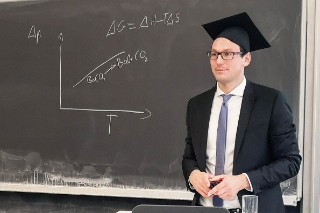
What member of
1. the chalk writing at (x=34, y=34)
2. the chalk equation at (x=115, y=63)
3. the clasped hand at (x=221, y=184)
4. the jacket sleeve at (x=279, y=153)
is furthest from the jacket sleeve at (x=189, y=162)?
the chalk writing at (x=34, y=34)

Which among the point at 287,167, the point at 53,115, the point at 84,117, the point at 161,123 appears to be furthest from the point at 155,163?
the point at 287,167

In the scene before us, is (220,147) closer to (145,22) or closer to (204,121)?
(204,121)

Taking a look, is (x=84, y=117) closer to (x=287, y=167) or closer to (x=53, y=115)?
(x=53, y=115)

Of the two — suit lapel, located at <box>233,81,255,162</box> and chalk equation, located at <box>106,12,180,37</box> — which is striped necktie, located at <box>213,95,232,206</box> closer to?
suit lapel, located at <box>233,81,255,162</box>

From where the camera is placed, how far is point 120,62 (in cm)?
278

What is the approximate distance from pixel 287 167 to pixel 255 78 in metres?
0.88

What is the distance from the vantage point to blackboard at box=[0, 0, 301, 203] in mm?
2668

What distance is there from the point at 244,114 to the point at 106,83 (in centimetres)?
113

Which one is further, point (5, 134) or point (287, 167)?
point (5, 134)

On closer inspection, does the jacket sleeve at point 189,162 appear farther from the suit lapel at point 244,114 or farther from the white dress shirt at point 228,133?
the suit lapel at point 244,114

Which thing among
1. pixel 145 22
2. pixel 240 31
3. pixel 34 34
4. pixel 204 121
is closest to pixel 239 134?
pixel 204 121

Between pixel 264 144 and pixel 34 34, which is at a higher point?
pixel 34 34

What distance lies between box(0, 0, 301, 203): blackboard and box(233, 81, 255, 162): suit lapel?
68cm

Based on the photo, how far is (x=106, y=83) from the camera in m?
2.80
